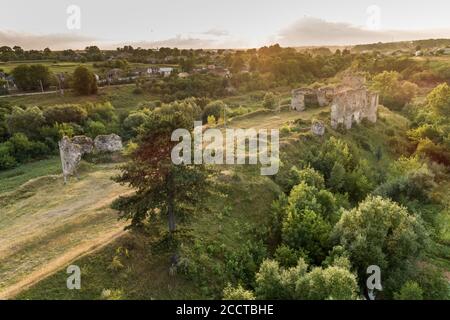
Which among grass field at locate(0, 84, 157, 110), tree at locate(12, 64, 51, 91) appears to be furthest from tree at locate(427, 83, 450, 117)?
tree at locate(12, 64, 51, 91)

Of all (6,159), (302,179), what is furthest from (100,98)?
(302,179)

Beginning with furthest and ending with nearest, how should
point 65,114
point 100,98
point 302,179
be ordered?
point 100,98, point 65,114, point 302,179

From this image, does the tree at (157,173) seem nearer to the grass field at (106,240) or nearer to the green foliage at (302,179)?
the grass field at (106,240)

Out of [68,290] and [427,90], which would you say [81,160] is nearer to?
[68,290]

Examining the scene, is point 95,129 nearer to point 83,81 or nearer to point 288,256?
point 83,81

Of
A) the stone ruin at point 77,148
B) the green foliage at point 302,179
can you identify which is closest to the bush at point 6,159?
the stone ruin at point 77,148
